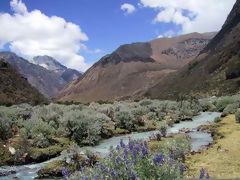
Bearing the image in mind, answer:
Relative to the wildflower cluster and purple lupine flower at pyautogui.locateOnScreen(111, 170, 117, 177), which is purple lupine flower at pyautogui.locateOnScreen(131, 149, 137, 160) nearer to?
the wildflower cluster

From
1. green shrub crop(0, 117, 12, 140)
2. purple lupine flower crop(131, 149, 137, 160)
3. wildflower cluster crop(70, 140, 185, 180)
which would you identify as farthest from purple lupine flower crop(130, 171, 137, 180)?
green shrub crop(0, 117, 12, 140)

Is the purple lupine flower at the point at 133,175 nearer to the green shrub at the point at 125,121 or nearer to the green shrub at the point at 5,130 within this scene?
the green shrub at the point at 5,130

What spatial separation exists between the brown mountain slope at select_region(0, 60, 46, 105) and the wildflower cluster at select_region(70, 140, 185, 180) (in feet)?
319

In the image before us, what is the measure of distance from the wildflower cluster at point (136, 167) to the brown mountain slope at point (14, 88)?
97259mm

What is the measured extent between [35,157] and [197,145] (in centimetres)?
1314

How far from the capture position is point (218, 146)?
109 ft

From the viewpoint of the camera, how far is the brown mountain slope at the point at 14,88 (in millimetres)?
113625

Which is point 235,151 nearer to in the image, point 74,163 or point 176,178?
point 74,163

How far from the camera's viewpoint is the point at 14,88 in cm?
12425

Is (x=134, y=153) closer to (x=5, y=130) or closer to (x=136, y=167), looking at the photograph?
(x=136, y=167)

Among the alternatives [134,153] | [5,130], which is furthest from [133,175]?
[5,130]

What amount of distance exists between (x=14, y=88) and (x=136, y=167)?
117 metres

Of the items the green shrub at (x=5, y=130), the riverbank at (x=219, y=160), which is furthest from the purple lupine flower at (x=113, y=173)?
the green shrub at (x=5, y=130)

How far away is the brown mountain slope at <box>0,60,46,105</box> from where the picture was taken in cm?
11362
